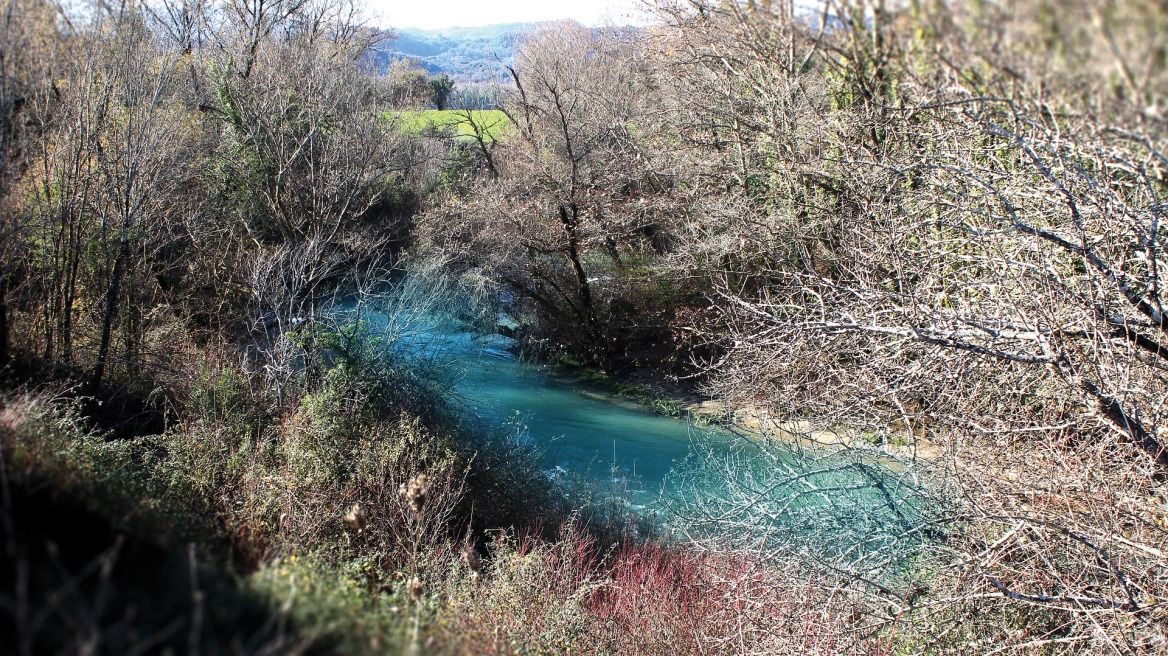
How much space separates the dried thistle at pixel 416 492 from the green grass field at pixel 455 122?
1812 centimetres

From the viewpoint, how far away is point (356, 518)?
927 cm

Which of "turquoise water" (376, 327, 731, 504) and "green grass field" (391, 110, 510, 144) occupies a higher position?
"green grass field" (391, 110, 510, 144)

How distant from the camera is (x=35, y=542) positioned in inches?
115

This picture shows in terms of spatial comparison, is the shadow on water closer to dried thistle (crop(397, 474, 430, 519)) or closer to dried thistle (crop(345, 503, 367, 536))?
dried thistle (crop(397, 474, 430, 519))

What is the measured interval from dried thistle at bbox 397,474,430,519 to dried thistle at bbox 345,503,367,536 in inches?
22.4

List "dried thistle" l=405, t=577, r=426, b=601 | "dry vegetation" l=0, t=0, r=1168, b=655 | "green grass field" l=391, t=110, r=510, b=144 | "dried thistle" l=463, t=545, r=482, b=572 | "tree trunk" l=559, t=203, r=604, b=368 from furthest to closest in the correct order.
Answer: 1. "green grass field" l=391, t=110, r=510, b=144
2. "tree trunk" l=559, t=203, r=604, b=368
3. "dried thistle" l=463, t=545, r=482, b=572
4. "dried thistle" l=405, t=577, r=426, b=601
5. "dry vegetation" l=0, t=0, r=1168, b=655

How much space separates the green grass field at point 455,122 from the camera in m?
27.2

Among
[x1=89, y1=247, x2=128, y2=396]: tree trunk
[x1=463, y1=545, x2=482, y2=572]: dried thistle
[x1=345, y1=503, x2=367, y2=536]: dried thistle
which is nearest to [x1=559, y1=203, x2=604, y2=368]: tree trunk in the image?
[x1=89, y1=247, x2=128, y2=396]: tree trunk

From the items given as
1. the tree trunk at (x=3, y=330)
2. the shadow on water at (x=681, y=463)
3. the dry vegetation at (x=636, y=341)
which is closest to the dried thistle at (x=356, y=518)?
the dry vegetation at (x=636, y=341)

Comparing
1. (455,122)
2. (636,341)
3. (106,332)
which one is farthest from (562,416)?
(455,122)

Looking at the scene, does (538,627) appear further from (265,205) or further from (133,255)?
(265,205)

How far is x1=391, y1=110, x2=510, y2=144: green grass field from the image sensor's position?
2723 cm

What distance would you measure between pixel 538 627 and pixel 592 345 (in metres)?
13.9

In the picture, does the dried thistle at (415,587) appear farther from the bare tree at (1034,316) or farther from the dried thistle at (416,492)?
the bare tree at (1034,316)
